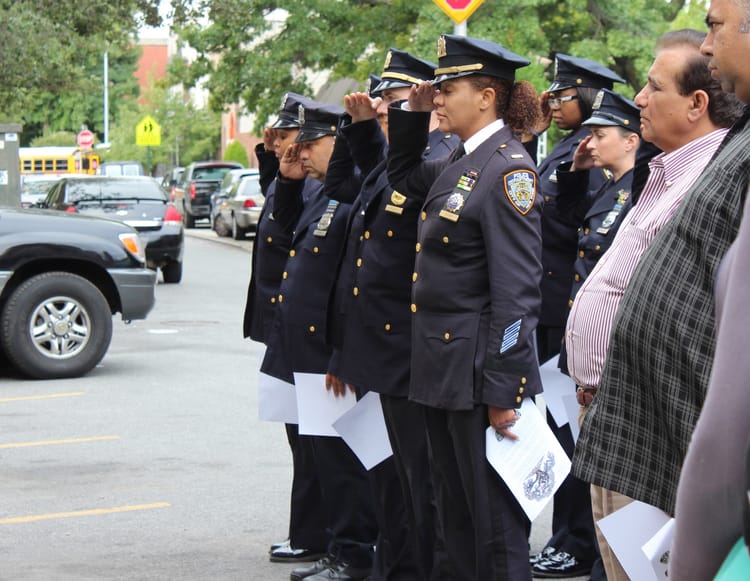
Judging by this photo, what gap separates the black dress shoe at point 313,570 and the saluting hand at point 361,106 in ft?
6.02

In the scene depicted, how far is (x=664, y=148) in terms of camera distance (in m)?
3.93

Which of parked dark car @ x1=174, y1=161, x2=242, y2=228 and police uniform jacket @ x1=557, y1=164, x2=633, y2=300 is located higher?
police uniform jacket @ x1=557, y1=164, x2=633, y2=300

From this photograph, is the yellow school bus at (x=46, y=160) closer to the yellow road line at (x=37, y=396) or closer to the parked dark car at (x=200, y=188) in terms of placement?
the parked dark car at (x=200, y=188)

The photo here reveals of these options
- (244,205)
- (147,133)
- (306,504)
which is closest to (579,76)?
(306,504)

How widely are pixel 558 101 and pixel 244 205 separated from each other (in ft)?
82.2

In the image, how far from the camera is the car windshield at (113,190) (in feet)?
62.5

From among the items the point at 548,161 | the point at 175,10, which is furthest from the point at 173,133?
the point at 548,161

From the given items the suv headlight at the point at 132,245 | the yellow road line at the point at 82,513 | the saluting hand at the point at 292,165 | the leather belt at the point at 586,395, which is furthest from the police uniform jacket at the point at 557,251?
the suv headlight at the point at 132,245

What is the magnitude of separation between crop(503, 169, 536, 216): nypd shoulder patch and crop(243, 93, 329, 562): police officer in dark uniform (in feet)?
5.61

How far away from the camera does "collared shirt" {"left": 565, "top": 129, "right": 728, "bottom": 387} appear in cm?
371

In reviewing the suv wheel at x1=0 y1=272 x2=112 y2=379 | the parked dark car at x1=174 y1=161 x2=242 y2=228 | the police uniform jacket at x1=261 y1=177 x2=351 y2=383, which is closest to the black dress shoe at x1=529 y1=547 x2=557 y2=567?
the police uniform jacket at x1=261 y1=177 x2=351 y2=383

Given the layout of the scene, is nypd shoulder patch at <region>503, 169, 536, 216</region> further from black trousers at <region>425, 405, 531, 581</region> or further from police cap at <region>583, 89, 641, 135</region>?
police cap at <region>583, 89, 641, 135</region>

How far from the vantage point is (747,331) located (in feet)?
5.31

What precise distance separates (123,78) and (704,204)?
84317 mm
